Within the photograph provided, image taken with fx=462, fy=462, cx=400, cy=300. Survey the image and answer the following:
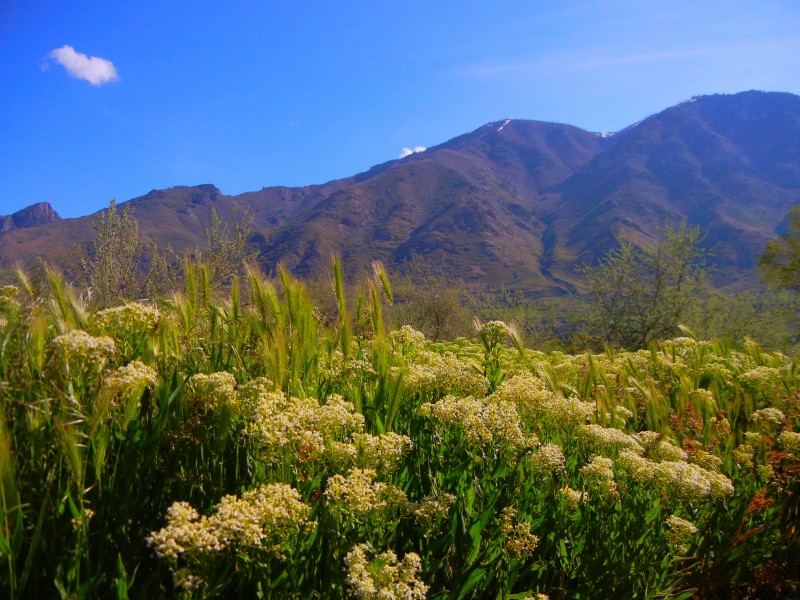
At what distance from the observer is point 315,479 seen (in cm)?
205

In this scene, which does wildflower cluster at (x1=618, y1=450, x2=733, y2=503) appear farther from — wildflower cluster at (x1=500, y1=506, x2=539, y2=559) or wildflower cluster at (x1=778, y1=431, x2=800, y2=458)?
wildflower cluster at (x1=778, y1=431, x2=800, y2=458)

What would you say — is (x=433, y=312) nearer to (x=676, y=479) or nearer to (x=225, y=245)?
(x=225, y=245)

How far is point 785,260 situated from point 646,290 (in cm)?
688

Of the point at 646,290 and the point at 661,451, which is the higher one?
the point at 661,451

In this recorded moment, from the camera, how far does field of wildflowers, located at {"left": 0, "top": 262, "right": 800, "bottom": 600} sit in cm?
147

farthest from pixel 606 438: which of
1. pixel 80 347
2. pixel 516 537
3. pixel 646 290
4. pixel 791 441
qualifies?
pixel 646 290

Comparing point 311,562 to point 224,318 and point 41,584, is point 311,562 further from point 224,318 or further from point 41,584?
point 224,318

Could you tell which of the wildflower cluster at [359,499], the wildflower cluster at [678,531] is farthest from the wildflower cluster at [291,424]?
the wildflower cluster at [678,531]

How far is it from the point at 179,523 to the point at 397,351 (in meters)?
2.75

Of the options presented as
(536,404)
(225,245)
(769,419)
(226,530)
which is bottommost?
(769,419)

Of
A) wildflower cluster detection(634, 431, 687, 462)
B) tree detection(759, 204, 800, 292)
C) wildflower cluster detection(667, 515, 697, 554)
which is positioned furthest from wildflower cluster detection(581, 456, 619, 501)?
tree detection(759, 204, 800, 292)

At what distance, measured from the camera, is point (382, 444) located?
1.93 metres

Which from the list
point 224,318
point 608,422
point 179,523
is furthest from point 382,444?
point 608,422

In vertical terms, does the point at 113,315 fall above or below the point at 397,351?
above
